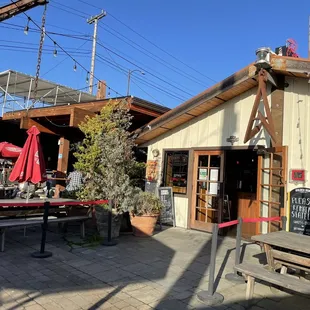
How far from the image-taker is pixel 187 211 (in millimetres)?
7906

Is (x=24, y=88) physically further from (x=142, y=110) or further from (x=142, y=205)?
(x=142, y=205)

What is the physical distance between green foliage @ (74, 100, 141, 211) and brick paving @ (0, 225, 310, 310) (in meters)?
1.08

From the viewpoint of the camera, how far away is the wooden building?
6.15 m

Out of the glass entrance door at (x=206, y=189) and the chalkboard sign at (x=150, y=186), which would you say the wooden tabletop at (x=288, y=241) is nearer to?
the glass entrance door at (x=206, y=189)

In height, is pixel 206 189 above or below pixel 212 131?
below

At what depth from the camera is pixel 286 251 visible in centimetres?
422

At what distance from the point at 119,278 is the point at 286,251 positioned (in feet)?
7.45

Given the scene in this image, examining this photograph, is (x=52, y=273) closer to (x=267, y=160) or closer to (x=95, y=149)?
(x=95, y=149)

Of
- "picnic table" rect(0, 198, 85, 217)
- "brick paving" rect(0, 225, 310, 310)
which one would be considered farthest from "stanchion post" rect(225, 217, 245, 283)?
"picnic table" rect(0, 198, 85, 217)

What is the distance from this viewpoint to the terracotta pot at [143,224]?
667 cm

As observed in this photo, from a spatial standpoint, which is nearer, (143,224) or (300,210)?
(300,210)

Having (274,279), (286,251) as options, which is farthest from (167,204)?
(274,279)

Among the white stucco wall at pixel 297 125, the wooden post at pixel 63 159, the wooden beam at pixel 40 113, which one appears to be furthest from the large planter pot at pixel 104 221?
the wooden post at pixel 63 159

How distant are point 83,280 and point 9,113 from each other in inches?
394
